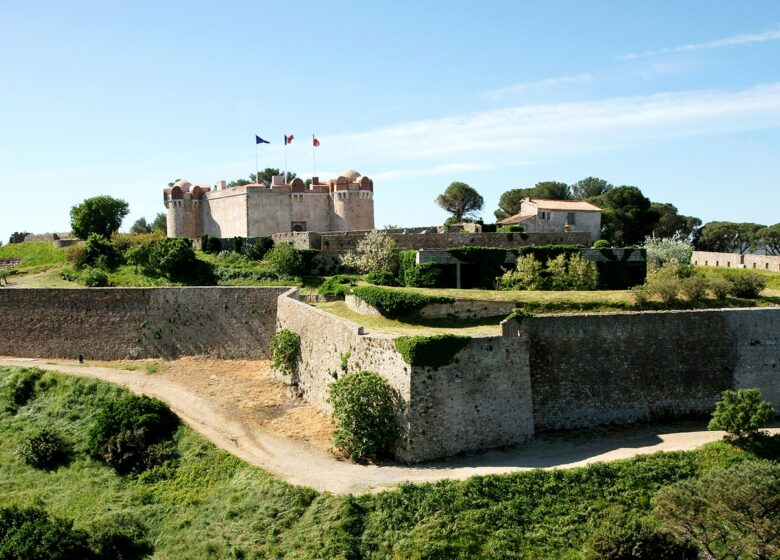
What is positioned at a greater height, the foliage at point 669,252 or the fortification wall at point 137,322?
the foliage at point 669,252

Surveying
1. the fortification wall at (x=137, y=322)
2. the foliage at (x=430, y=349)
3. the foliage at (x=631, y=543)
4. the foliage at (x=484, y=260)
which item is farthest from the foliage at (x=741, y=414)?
the fortification wall at (x=137, y=322)

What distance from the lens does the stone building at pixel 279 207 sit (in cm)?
4641

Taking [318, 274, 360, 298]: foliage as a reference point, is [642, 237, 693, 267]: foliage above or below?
above

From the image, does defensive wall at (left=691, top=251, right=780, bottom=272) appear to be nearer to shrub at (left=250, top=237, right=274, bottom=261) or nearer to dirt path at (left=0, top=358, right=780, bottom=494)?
dirt path at (left=0, top=358, right=780, bottom=494)

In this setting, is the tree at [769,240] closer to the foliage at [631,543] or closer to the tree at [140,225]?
the foliage at [631,543]

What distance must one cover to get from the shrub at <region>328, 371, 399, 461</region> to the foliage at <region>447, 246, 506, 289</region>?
49.0 feet

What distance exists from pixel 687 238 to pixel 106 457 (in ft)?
175

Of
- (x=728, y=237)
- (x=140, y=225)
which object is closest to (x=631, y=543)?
(x=728, y=237)

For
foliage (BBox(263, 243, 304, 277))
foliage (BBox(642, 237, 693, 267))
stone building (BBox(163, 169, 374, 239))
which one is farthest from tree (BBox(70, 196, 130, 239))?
foliage (BBox(642, 237, 693, 267))

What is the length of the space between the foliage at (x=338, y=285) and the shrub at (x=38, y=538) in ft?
54.1

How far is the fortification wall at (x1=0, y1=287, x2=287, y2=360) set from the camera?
31156mm

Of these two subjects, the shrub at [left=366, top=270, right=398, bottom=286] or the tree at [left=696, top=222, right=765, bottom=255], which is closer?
the shrub at [left=366, top=270, right=398, bottom=286]

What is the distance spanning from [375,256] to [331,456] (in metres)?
17.9

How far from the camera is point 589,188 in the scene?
71.2 m
